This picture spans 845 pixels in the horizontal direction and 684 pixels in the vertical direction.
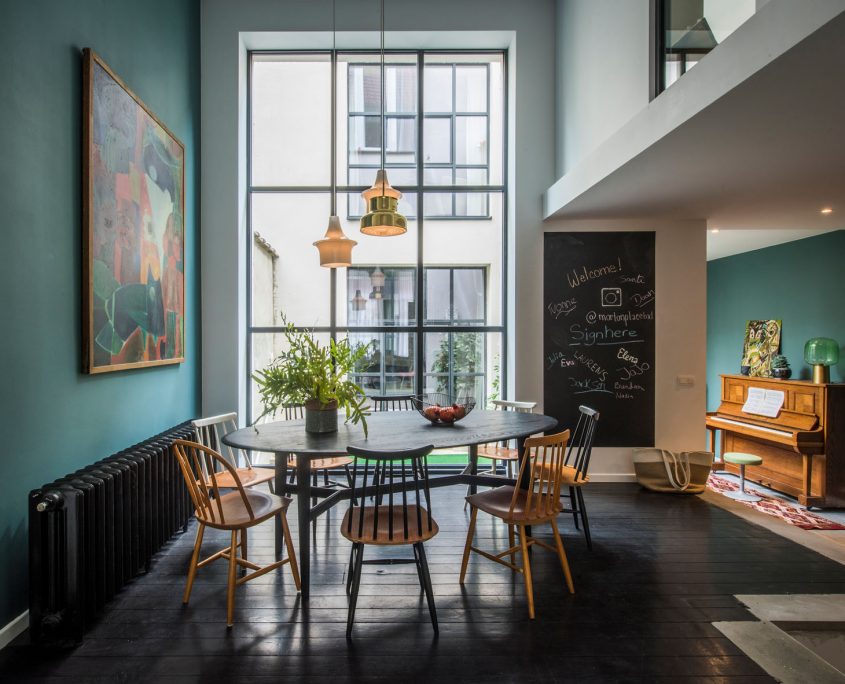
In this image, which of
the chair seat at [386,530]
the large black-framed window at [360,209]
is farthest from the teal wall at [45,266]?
the large black-framed window at [360,209]

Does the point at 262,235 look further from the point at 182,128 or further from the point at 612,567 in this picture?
the point at 612,567

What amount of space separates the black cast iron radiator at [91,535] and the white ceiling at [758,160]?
336 centimetres

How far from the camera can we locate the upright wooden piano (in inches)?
175

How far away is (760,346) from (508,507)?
17.3 ft

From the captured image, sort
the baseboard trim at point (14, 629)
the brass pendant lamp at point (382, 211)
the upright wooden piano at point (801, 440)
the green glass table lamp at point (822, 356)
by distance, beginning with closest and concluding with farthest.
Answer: the baseboard trim at point (14, 629) → the brass pendant lamp at point (382, 211) → the upright wooden piano at point (801, 440) → the green glass table lamp at point (822, 356)

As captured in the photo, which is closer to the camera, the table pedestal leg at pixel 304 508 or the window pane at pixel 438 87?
the table pedestal leg at pixel 304 508

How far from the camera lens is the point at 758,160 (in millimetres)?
2666

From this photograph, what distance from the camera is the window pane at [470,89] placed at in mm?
4551

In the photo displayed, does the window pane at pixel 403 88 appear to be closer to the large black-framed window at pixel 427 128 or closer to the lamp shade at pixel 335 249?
the large black-framed window at pixel 427 128

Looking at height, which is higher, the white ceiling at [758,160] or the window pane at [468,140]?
the window pane at [468,140]

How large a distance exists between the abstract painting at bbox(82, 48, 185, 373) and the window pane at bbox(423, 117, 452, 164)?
2.23m

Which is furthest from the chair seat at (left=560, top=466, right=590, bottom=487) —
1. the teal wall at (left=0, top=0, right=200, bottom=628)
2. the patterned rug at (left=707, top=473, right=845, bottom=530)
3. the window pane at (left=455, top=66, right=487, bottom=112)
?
the window pane at (left=455, top=66, right=487, bottom=112)

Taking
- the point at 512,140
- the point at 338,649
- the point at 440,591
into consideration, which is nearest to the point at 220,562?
the point at 338,649

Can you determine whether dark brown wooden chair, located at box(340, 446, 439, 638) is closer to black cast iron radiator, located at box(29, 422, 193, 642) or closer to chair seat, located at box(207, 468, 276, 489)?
chair seat, located at box(207, 468, 276, 489)
